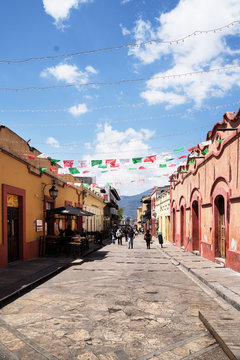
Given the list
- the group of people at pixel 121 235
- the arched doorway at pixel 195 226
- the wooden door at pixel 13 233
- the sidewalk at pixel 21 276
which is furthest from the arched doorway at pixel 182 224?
the wooden door at pixel 13 233

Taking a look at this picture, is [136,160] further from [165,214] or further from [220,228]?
[165,214]

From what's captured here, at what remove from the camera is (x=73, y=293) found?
793 centimetres

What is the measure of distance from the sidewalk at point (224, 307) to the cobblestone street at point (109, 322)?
152 mm

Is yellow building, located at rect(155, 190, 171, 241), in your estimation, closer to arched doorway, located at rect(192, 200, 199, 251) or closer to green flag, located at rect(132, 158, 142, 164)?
arched doorway, located at rect(192, 200, 199, 251)

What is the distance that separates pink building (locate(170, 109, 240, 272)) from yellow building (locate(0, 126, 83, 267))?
7462mm

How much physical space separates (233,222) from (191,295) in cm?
467

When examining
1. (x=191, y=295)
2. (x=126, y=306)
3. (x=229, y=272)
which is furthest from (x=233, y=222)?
(x=126, y=306)

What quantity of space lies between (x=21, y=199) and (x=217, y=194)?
27.8ft

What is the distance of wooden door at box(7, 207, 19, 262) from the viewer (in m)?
13.1

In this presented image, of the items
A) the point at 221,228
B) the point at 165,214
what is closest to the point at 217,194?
the point at 221,228

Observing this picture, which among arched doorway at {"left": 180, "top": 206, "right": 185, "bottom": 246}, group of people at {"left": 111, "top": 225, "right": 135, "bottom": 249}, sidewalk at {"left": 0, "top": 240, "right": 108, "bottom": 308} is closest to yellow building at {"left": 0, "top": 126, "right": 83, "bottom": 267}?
sidewalk at {"left": 0, "top": 240, "right": 108, "bottom": 308}

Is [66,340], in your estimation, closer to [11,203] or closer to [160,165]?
[11,203]

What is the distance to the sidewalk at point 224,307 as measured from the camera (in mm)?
4543

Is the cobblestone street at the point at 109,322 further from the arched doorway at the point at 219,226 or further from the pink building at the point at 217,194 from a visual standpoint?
the arched doorway at the point at 219,226
